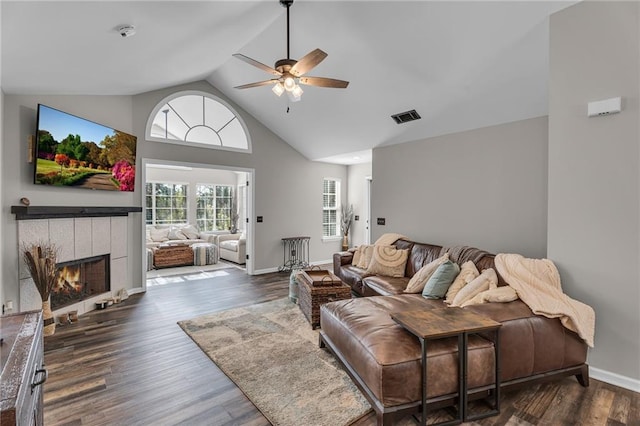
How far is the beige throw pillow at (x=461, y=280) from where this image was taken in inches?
121

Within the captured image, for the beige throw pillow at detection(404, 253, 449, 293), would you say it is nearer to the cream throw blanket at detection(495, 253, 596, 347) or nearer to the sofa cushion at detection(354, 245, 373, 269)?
the cream throw blanket at detection(495, 253, 596, 347)

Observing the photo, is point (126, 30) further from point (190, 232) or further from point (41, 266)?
point (190, 232)

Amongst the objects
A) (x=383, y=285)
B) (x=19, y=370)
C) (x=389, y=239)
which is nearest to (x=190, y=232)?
(x=389, y=239)

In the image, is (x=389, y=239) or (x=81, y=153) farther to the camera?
(x=389, y=239)

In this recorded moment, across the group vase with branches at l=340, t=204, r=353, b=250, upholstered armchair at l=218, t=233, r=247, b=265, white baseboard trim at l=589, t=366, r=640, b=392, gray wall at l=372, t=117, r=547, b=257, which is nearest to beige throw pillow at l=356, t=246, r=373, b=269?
gray wall at l=372, t=117, r=547, b=257

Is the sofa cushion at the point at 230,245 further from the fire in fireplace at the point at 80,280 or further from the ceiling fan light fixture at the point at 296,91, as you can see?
the ceiling fan light fixture at the point at 296,91

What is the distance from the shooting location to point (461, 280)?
3131 mm

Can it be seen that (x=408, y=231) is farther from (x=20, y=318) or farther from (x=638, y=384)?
(x=20, y=318)

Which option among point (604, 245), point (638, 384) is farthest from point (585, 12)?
point (638, 384)

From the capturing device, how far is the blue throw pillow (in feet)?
10.4

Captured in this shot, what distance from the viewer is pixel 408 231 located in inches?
203

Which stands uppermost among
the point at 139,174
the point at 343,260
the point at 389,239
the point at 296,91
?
the point at 296,91

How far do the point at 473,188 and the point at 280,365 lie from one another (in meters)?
3.30

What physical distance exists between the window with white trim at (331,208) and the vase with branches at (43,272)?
17.0 ft
